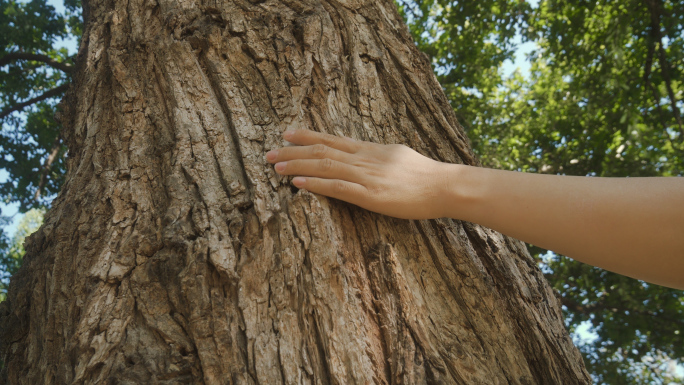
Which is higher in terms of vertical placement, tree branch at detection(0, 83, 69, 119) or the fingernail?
tree branch at detection(0, 83, 69, 119)

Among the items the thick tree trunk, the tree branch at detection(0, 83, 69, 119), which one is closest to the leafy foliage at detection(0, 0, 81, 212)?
the tree branch at detection(0, 83, 69, 119)

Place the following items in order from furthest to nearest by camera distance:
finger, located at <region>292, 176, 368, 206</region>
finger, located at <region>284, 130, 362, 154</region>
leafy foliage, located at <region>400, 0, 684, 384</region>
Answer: leafy foliage, located at <region>400, 0, 684, 384</region>
finger, located at <region>284, 130, 362, 154</region>
finger, located at <region>292, 176, 368, 206</region>

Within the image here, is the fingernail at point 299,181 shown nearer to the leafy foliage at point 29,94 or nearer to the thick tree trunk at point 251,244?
the thick tree trunk at point 251,244

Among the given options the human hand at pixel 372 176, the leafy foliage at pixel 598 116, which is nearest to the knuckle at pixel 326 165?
the human hand at pixel 372 176

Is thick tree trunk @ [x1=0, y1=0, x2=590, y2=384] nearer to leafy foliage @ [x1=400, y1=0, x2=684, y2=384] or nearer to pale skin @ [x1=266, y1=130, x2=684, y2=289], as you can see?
pale skin @ [x1=266, y1=130, x2=684, y2=289]

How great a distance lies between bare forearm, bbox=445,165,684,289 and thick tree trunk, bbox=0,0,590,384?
0.81 ft

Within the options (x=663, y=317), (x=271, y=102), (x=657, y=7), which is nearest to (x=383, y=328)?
(x=271, y=102)

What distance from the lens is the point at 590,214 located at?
1234 millimetres

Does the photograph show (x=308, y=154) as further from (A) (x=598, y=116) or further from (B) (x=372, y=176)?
(A) (x=598, y=116)

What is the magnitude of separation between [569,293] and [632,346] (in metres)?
1.02

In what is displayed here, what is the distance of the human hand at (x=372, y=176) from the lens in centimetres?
137

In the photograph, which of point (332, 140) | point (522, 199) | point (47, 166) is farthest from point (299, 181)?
point (47, 166)

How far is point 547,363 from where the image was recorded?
1.43 meters

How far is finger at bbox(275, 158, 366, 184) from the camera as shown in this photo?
4.56 ft
